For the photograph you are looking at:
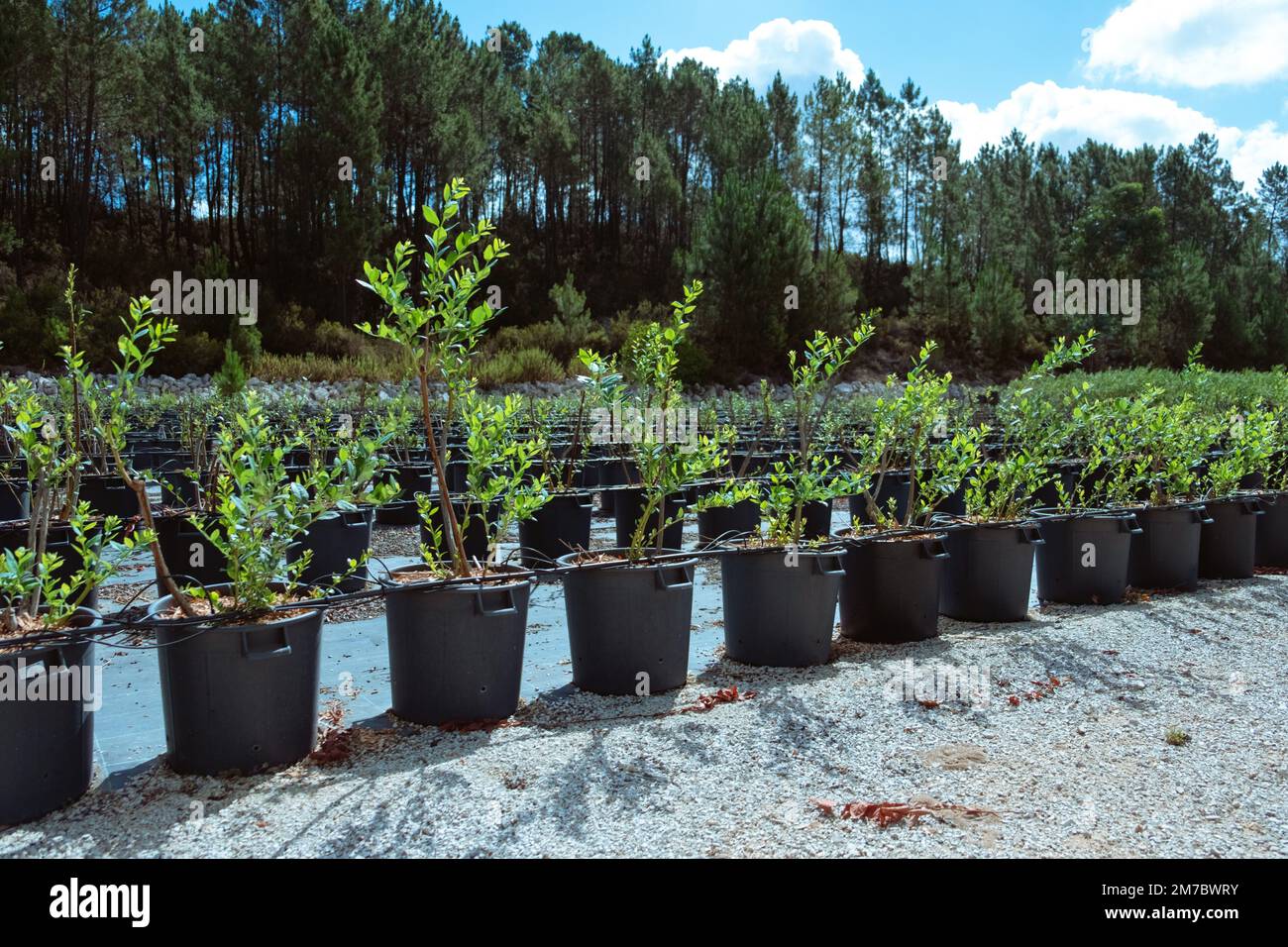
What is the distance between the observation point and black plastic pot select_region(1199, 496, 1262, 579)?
5527 mm

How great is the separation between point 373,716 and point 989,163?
40164 millimetres

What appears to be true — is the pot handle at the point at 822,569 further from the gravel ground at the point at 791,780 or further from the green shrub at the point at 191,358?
the green shrub at the point at 191,358

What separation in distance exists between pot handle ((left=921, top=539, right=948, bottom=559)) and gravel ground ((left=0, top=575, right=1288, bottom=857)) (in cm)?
51

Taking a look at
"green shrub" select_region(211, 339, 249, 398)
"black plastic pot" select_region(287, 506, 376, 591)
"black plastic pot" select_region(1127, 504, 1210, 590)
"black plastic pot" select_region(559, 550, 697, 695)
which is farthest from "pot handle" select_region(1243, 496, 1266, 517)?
"green shrub" select_region(211, 339, 249, 398)

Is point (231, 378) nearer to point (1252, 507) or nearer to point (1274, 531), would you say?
point (1252, 507)

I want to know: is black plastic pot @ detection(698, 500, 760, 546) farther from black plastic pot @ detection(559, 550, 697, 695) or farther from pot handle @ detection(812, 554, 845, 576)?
black plastic pot @ detection(559, 550, 697, 695)

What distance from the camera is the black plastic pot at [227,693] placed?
2.57 meters

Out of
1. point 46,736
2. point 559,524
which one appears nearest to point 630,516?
point 559,524

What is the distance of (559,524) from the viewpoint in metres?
5.71

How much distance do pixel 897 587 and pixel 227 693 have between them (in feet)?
8.91

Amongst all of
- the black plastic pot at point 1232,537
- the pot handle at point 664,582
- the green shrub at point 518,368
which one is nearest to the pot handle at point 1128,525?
the black plastic pot at point 1232,537

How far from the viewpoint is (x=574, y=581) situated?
3.43 m

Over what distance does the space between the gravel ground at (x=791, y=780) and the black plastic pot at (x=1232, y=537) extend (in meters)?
2.17

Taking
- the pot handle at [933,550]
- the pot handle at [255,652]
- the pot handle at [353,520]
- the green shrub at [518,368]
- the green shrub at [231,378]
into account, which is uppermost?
the green shrub at [518,368]
